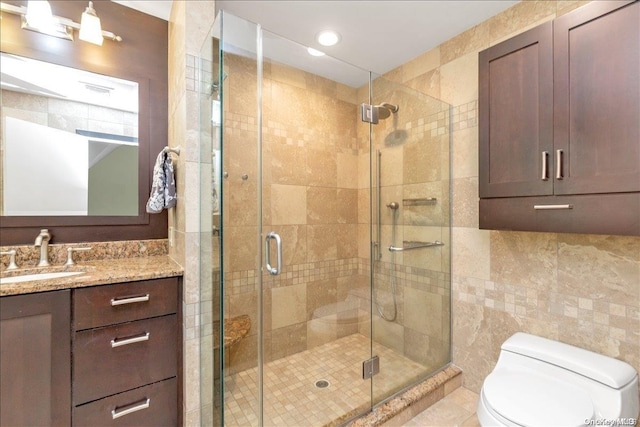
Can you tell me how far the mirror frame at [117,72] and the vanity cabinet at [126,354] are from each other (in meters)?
0.69

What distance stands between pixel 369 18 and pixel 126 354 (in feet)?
7.66

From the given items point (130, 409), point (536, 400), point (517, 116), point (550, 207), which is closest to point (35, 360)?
point (130, 409)

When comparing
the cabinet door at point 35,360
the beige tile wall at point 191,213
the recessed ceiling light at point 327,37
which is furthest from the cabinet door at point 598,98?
the cabinet door at point 35,360

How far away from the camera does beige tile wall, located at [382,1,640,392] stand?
140 cm

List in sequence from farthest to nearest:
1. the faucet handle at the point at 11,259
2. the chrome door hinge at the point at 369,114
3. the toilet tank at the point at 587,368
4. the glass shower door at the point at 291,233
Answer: the chrome door hinge at the point at 369,114, the faucet handle at the point at 11,259, the glass shower door at the point at 291,233, the toilet tank at the point at 587,368

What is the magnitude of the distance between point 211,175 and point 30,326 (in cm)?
93

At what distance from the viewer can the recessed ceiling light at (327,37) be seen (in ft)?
6.64

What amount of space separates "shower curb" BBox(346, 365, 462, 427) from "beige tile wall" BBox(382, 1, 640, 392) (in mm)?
129

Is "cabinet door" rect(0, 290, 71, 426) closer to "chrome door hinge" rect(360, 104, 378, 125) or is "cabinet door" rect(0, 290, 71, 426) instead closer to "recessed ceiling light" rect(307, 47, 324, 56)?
"recessed ceiling light" rect(307, 47, 324, 56)

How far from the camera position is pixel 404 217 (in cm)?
208

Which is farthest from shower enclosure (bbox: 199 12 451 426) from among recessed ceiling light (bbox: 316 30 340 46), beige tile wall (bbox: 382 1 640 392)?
recessed ceiling light (bbox: 316 30 340 46)

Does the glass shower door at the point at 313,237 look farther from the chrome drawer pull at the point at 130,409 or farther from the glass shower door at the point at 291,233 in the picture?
the chrome drawer pull at the point at 130,409

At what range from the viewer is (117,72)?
1.84m

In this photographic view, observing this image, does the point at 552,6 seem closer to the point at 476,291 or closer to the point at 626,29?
the point at 626,29
